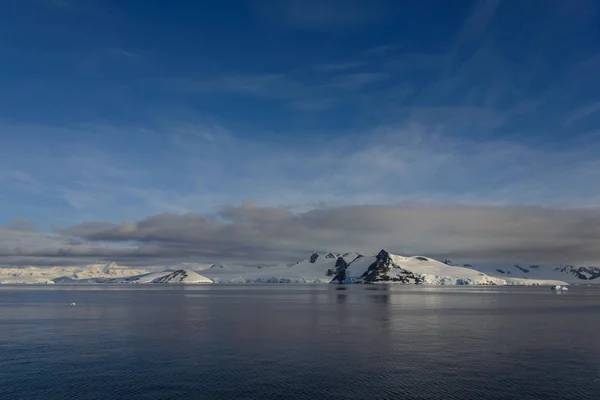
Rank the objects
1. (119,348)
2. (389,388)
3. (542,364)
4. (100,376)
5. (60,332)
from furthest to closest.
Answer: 1. (60,332)
2. (119,348)
3. (542,364)
4. (100,376)
5. (389,388)

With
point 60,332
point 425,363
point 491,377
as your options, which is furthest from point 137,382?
point 60,332

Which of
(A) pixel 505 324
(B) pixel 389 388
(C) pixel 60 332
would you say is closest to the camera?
(B) pixel 389 388

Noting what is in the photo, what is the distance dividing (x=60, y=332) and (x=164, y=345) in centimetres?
2611

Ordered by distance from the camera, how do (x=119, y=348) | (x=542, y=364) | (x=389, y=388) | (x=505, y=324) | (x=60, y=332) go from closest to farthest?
1. (x=389, y=388)
2. (x=542, y=364)
3. (x=119, y=348)
4. (x=60, y=332)
5. (x=505, y=324)

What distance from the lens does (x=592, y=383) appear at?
46781mm

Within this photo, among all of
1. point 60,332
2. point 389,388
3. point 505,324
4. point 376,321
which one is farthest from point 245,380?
point 505,324

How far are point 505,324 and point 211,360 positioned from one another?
2653 inches

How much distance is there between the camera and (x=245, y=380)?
155 ft

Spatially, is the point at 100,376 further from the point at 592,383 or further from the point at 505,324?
the point at 505,324

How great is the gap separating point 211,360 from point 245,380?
10.8m

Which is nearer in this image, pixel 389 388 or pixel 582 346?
pixel 389 388

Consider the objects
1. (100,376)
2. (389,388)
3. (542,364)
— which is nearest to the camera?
(389,388)

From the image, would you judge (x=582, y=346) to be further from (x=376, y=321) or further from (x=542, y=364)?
(x=376, y=321)

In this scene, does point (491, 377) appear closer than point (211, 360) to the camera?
Yes
